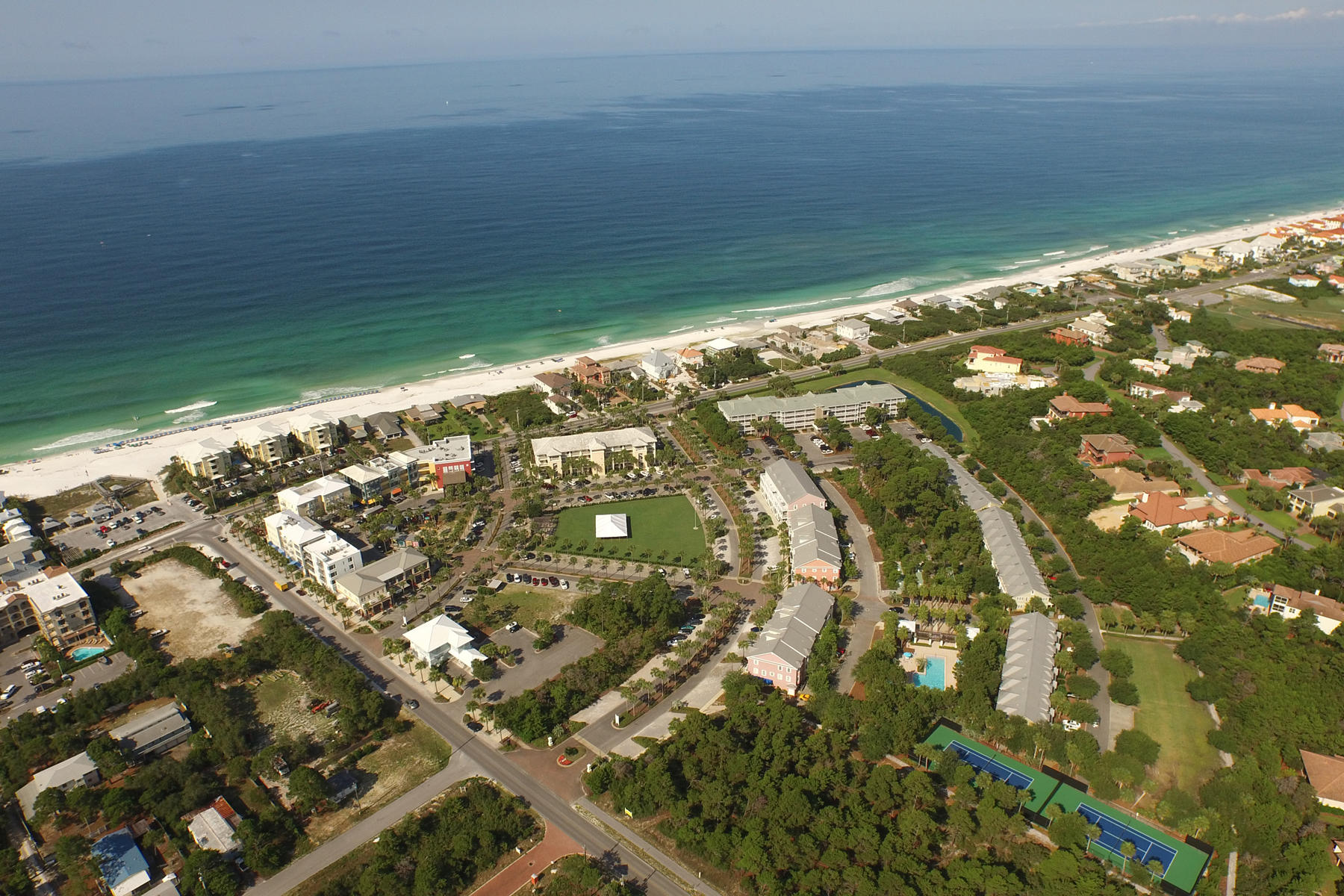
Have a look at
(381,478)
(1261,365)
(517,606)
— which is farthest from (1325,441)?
(381,478)

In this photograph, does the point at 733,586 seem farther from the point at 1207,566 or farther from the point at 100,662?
the point at 100,662

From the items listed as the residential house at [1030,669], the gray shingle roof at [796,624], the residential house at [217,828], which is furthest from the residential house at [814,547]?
the residential house at [217,828]

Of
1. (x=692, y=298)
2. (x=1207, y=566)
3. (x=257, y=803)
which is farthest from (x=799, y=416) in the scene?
(x=257, y=803)

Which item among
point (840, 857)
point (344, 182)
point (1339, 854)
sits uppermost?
point (344, 182)

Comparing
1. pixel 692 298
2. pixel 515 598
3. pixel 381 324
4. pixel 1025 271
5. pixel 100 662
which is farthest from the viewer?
pixel 1025 271

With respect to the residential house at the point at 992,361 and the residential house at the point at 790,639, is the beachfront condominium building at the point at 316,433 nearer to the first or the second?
the residential house at the point at 790,639

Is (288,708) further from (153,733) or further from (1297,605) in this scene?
(1297,605)
